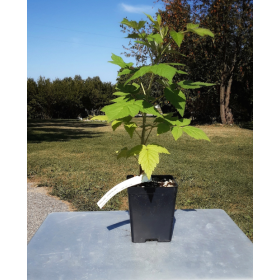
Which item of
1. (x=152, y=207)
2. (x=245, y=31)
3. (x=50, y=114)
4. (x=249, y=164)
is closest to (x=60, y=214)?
(x=152, y=207)

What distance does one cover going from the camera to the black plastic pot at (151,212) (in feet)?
4.17

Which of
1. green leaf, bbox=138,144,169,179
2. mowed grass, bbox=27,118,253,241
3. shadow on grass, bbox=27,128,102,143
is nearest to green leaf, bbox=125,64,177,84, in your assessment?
green leaf, bbox=138,144,169,179

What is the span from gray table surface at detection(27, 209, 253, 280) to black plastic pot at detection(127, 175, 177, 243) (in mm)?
41

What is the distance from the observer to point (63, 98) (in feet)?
88.1

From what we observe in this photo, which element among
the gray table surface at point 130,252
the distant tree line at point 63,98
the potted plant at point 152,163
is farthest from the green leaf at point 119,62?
the distant tree line at point 63,98

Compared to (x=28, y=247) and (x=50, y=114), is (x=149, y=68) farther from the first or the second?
(x=50, y=114)

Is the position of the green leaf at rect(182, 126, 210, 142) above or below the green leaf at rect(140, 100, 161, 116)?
below

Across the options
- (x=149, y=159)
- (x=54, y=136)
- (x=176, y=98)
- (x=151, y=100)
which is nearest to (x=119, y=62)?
(x=151, y=100)

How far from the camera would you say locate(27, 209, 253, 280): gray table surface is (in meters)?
1.07

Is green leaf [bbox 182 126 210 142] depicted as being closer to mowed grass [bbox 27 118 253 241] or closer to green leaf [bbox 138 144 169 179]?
green leaf [bbox 138 144 169 179]

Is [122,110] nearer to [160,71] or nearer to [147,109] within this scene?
[147,109]

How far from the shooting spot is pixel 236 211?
3.31 metres

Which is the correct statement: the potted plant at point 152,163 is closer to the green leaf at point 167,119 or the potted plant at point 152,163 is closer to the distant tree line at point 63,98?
the green leaf at point 167,119

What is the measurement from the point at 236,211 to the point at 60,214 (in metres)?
2.37
